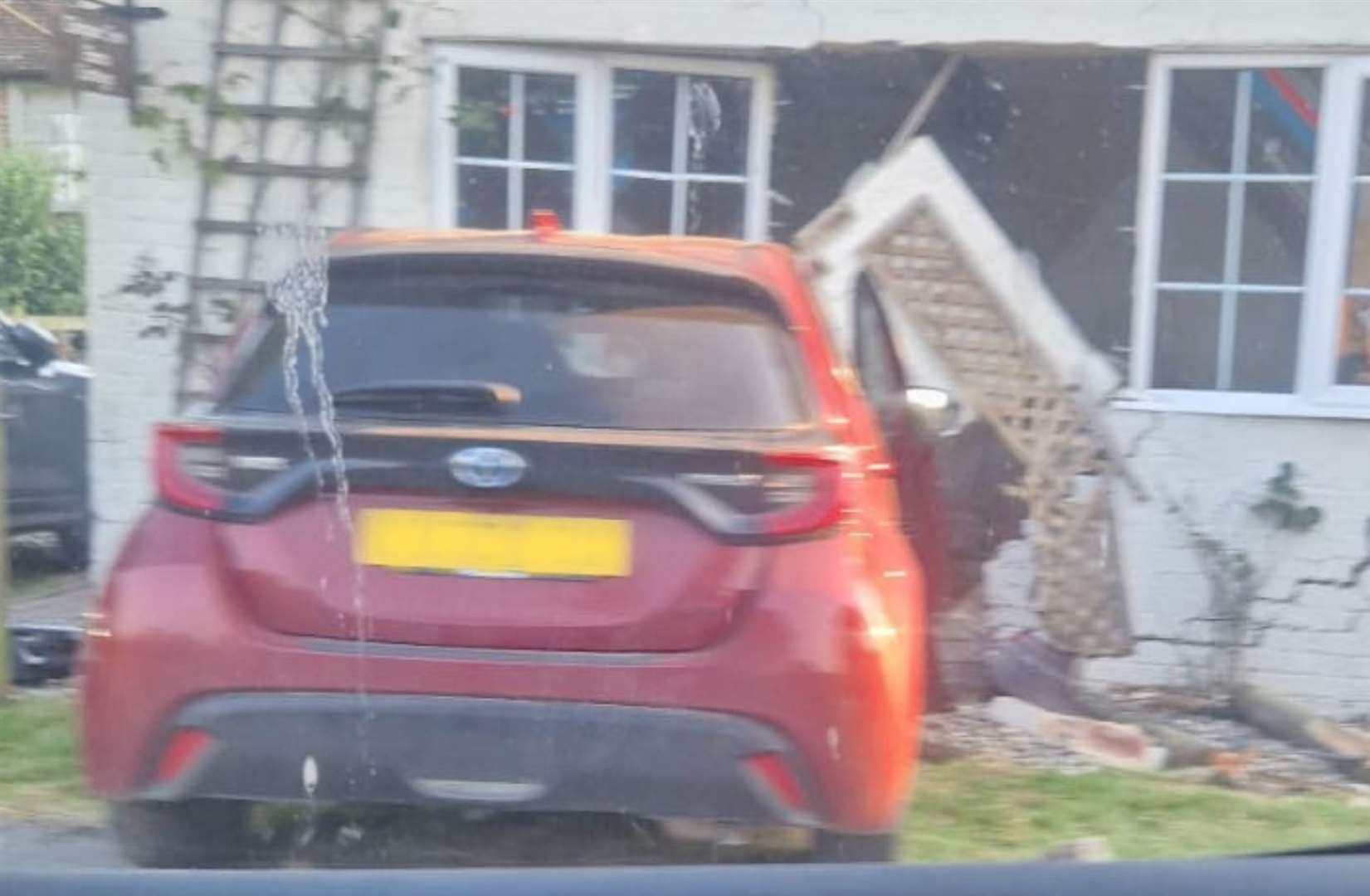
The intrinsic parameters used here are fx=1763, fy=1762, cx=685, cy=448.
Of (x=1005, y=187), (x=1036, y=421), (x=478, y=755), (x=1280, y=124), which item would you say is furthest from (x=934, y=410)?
(x=478, y=755)

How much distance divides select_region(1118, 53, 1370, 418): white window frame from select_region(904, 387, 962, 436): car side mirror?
1.25 ft

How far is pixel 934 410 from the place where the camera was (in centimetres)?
347

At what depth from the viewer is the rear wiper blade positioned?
8.08ft

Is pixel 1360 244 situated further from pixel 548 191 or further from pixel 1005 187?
pixel 548 191

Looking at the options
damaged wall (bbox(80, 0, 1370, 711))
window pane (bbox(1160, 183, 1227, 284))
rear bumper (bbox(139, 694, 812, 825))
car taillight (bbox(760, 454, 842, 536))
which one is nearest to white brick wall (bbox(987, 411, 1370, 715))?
damaged wall (bbox(80, 0, 1370, 711))

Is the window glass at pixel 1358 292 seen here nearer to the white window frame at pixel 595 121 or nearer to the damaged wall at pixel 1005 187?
the damaged wall at pixel 1005 187

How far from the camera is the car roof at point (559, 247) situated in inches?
98.7

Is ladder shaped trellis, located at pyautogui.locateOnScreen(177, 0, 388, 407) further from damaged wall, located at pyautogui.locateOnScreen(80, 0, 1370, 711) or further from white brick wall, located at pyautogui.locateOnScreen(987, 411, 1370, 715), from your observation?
white brick wall, located at pyautogui.locateOnScreen(987, 411, 1370, 715)

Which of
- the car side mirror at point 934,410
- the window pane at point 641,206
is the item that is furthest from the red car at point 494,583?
the car side mirror at point 934,410

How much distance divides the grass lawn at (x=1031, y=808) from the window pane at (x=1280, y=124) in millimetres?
1259

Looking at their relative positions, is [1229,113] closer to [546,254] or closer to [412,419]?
[546,254]

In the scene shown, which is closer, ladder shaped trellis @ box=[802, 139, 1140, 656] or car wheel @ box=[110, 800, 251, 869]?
car wheel @ box=[110, 800, 251, 869]

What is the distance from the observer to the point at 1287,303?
3494 mm

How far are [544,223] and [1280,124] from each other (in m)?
1.61
